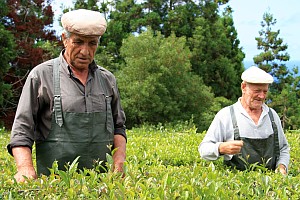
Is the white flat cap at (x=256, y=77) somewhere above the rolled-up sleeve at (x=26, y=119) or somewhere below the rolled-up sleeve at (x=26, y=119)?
above

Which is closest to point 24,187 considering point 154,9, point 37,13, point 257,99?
point 257,99

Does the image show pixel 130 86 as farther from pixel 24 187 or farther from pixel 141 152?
pixel 24 187

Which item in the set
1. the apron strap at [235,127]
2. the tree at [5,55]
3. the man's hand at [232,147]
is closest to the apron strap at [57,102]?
the man's hand at [232,147]

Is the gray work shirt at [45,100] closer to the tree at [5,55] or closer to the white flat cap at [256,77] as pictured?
the white flat cap at [256,77]

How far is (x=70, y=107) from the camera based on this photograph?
320cm

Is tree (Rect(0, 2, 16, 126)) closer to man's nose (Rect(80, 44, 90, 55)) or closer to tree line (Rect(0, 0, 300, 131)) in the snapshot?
tree line (Rect(0, 0, 300, 131))

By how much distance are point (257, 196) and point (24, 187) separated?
1160mm

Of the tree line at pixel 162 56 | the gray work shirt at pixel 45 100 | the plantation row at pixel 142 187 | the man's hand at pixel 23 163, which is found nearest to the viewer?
the plantation row at pixel 142 187

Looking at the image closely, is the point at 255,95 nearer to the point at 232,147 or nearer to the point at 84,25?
the point at 232,147

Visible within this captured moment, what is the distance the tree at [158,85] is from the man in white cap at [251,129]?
19.3 metres

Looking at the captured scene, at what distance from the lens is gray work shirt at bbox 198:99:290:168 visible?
4.52 m

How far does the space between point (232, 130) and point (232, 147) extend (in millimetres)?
320

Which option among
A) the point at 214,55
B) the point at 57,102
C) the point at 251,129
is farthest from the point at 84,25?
the point at 214,55

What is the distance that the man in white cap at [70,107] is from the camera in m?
3.07
